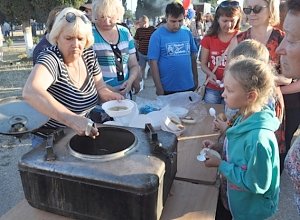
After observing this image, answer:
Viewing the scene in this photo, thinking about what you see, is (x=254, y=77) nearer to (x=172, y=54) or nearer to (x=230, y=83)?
(x=230, y=83)

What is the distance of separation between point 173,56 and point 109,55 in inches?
37.0

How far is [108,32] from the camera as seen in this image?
2.39m

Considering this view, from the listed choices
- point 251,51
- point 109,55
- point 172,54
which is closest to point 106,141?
point 251,51

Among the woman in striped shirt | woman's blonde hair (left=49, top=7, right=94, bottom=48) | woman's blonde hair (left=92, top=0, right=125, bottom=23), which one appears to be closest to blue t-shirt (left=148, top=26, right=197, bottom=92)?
woman's blonde hair (left=92, top=0, right=125, bottom=23)

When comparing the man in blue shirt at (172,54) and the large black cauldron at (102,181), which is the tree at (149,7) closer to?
the man in blue shirt at (172,54)

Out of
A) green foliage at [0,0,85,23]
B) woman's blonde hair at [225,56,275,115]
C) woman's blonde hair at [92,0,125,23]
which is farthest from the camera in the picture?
green foliage at [0,0,85,23]

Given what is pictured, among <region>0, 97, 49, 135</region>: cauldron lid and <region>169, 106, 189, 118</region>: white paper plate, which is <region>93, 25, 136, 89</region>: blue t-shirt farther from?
<region>0, 97, 49, 135</region>: cauldron lid

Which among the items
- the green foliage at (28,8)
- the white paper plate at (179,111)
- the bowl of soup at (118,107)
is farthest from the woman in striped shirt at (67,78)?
the green foliage at (28,8)

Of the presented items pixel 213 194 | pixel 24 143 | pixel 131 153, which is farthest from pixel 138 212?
pixel 24 143

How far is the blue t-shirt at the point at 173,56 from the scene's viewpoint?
3.07m

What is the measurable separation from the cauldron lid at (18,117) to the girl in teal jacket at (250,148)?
0.80 m

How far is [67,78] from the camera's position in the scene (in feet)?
5.11

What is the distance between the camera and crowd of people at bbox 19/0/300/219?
118 cm

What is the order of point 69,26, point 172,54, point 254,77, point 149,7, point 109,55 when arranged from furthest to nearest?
1. point 149,7
2. point 172,54
3. point 109,55
4. point 69,26
5. point 254,77
